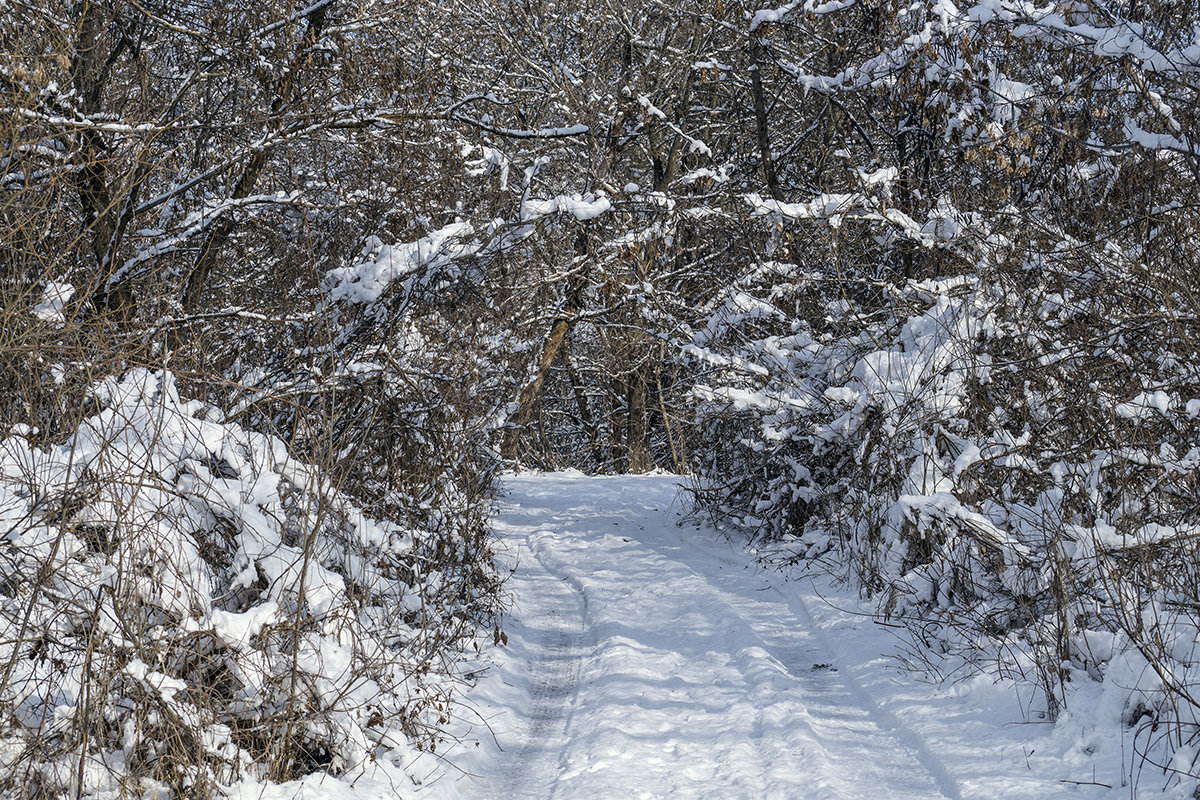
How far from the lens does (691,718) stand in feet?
16.9

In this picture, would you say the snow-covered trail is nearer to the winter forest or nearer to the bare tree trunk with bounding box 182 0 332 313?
the winter forest

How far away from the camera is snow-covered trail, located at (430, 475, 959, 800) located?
441cm

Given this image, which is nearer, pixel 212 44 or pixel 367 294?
pixel 367 294

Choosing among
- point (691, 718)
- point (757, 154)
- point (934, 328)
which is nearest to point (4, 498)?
point (691, 718)

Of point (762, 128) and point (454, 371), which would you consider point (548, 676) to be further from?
point (762, 128)

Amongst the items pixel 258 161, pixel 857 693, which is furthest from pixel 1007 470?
pixel 258 161

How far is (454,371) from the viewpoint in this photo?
7664 mm

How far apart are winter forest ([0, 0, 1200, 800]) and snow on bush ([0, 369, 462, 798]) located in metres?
0.02

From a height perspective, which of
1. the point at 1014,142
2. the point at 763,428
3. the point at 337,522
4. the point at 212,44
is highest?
the point at 212,44

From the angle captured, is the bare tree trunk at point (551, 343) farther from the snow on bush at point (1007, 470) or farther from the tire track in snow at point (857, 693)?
the tire track in snow at point (857, 693)

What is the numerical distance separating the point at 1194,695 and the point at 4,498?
17.4 feet

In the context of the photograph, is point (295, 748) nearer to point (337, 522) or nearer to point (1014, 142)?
point (337, 522)

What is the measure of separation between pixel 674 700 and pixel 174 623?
2792 millimetres

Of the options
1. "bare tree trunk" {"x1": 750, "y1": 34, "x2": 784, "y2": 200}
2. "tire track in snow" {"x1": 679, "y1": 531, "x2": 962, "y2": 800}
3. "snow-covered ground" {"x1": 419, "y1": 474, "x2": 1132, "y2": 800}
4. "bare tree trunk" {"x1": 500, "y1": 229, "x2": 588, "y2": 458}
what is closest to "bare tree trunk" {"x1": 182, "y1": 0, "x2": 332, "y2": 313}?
"bare tree trunk" {"x1": 500, "y1": 229, "x2": 588, "y2": 458}
